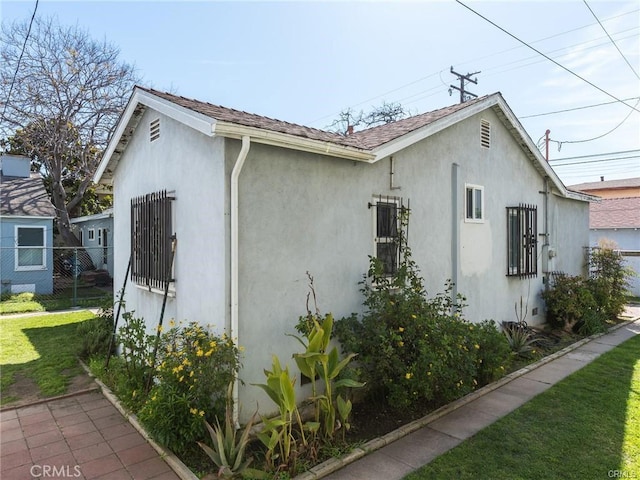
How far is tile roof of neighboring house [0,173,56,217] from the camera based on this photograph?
1593 centimetres

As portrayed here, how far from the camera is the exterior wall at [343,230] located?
15.7ft

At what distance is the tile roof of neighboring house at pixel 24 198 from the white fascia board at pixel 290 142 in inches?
627

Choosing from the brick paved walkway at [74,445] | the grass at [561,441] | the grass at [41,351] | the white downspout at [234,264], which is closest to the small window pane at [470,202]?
the grass at [561,441]

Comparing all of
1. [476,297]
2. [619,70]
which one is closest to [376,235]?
[476,297]

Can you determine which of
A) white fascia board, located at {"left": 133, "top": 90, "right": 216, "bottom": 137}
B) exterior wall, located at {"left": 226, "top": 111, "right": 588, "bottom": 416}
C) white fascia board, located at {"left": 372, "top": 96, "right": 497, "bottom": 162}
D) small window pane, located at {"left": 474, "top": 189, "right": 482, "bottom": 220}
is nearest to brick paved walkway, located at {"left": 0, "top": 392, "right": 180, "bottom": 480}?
exterior wall, located at {"left": 226, "top": 111, "right": 588, "bottom": 416}

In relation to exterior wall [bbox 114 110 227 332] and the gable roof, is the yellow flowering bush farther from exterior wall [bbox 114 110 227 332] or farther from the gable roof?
the gable roof

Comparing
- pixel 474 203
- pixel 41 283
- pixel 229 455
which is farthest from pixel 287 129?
pixel 41 283

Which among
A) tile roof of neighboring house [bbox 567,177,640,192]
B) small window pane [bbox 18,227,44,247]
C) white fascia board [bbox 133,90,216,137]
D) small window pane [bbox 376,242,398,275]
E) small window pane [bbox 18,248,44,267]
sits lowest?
small window pane [bbox 18,248,44,267]

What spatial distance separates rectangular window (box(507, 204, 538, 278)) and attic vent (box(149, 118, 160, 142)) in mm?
7930

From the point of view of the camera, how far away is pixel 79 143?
19.0 m

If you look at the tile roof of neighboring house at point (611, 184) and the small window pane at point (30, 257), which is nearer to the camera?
the small window pane at point (30, 257)

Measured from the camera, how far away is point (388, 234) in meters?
6.54

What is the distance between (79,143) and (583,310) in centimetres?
2173

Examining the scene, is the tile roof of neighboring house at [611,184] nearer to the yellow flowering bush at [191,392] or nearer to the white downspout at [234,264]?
the white downspout at [234,264]
